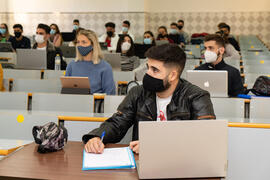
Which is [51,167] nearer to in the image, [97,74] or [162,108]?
[162,108]

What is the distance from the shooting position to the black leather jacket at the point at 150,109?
2186mm

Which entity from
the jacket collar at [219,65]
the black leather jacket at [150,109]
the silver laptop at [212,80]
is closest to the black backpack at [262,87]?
the silver laptop at [212,80]

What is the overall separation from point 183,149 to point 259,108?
1.74 m

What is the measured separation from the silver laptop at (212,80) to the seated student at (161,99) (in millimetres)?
1254

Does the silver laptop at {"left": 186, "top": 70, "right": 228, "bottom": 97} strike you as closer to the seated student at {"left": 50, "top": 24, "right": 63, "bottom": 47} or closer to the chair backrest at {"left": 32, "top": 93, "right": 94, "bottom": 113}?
the chair backrest at {"left": 32, "top": 93, "right": 94, "bottom": 113}

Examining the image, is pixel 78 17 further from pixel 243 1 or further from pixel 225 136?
pixel 225 136

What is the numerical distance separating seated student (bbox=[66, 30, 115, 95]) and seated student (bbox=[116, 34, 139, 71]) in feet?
7.50

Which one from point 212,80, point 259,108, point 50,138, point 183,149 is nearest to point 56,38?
point 212,80

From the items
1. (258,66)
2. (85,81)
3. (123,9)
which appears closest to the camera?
(85,81)

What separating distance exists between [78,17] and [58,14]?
61 centimetres

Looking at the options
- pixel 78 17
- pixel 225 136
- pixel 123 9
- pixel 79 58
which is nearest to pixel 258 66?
pixel 79 58

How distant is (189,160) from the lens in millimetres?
1555

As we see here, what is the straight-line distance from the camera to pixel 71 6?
37.9ft

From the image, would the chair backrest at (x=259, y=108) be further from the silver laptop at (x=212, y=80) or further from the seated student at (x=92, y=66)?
the seated student at (x=92, y=66)
